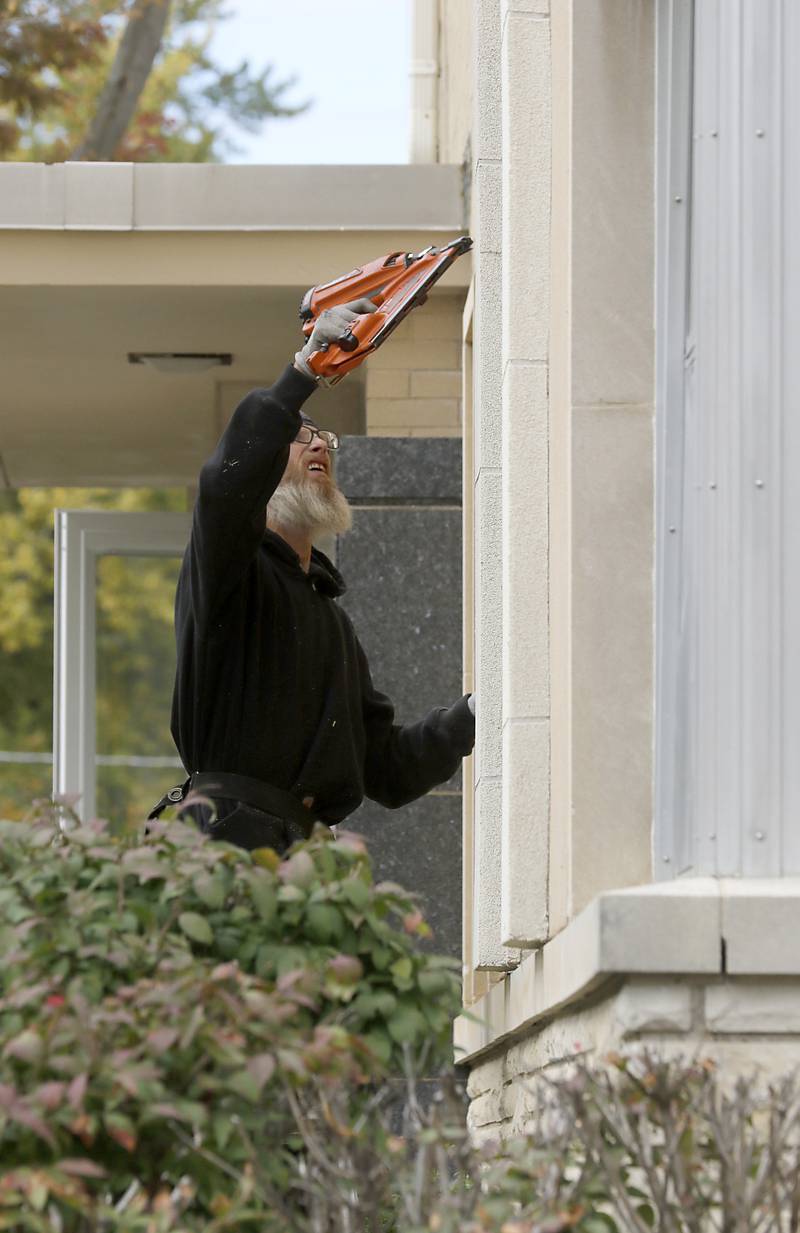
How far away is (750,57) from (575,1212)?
196cm

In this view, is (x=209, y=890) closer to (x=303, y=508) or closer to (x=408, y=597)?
(x=303, y=508)

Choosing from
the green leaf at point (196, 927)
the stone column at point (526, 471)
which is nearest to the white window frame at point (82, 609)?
the stone column at point (526, 471)

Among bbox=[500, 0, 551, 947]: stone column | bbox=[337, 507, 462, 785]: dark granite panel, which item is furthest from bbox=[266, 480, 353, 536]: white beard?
bbox=[337, 507, 462, 785]: dark granite panel

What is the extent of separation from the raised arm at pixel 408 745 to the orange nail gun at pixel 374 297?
3.43ft

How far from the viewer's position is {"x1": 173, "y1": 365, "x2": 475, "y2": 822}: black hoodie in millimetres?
5246

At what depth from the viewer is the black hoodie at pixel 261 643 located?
17.2ft

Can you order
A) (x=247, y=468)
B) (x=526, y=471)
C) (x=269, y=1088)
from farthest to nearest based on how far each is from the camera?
(x=247, y=468)
(x=526, y=471)
(x=269, y=1088)

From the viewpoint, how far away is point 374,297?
5.41 m

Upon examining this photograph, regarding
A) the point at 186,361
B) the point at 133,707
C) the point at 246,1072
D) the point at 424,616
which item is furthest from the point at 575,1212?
the point at 133,707

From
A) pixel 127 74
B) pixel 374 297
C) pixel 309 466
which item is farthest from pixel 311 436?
pixel 127 74

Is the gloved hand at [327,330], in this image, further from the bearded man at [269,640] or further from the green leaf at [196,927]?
the green leaf at [196,927]

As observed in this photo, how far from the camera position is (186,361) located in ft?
28.6

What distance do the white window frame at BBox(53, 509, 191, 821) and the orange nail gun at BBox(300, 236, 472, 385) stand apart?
14.5 ft

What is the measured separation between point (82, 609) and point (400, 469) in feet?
8.94
